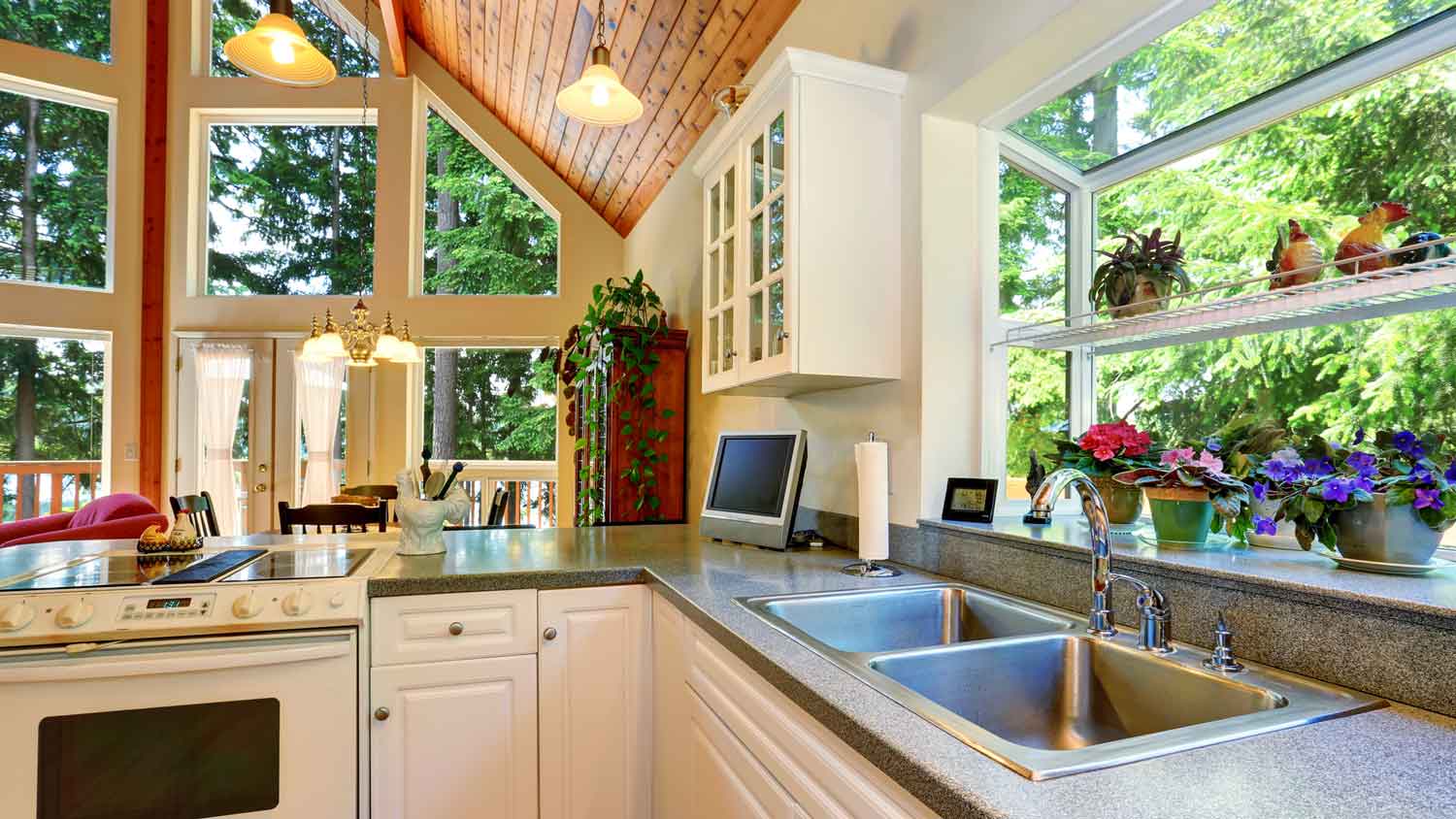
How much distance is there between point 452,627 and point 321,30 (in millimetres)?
5935

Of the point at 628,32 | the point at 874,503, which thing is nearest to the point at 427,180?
the point at 628,32

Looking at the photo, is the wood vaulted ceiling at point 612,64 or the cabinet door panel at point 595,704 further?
the wood vaulted ceiling at point 612,64

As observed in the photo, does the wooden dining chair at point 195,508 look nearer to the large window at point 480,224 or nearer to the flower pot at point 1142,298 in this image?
the large window at point 480,224

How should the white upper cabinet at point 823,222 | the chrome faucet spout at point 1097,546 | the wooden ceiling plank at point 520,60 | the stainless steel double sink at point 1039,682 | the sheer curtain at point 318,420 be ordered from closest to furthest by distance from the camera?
the stainless steel double sink at point 1039,682
the chrome faucet spout at point 1097,546
the white upper cabinet at point 823,222
the wooden ceiling plank at point 520,60
the sheer curtain at point 318,420

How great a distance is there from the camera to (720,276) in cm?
243

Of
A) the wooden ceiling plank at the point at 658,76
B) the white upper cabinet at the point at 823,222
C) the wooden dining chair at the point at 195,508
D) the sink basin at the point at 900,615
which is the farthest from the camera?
the wooden dining chair at the point at 195,508

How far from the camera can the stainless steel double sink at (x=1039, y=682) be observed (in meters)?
0.86

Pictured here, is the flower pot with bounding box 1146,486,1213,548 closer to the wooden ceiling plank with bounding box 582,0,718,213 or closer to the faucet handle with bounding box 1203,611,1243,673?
the faucet handle with bounding box 1203,611,1243,673

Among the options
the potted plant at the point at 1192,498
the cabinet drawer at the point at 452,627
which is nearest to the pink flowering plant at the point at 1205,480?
the potted plant at the point at 1192,498

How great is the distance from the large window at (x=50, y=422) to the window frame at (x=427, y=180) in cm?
225

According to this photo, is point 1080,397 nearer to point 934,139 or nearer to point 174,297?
point 934,139

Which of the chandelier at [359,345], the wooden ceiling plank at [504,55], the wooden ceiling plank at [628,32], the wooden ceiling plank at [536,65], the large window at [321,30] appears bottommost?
the chandelier at [359,345]

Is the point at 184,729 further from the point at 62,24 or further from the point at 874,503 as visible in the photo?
the point at 62,24

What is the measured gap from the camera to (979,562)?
66.0 inches
